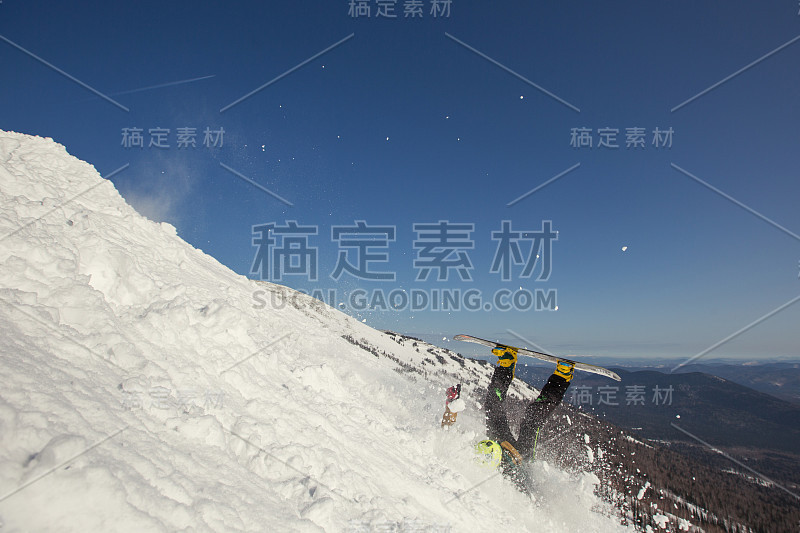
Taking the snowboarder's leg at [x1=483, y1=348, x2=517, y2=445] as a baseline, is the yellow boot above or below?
above

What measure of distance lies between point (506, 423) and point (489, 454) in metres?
1.50

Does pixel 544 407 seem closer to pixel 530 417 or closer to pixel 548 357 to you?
pixel 530 417

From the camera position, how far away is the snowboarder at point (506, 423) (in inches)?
322

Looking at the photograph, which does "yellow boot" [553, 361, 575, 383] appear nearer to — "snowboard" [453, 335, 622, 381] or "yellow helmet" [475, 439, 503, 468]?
"snowboard" [453, 335, 622, 381]

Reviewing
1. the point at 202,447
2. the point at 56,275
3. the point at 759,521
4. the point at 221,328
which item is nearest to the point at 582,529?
the point at 202,447

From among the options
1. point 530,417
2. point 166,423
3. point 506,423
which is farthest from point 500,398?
point 166,423

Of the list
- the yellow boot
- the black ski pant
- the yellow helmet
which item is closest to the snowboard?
the yellow boot

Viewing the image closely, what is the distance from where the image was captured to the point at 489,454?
8055mm

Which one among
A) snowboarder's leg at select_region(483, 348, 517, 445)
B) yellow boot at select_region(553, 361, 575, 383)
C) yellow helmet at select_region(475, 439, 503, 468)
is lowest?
yellow helmet at select_region(475, 439, 503, 468)

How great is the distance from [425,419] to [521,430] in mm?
2964

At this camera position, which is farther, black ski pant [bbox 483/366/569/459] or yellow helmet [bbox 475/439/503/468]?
black ski pant [bbox 483/366/569/459]

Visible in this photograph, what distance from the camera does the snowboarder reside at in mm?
8188

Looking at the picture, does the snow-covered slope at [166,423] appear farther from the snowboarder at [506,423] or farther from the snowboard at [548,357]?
the snowboard at [548,357]

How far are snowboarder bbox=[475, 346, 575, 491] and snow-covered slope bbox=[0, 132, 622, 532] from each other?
54 cm
